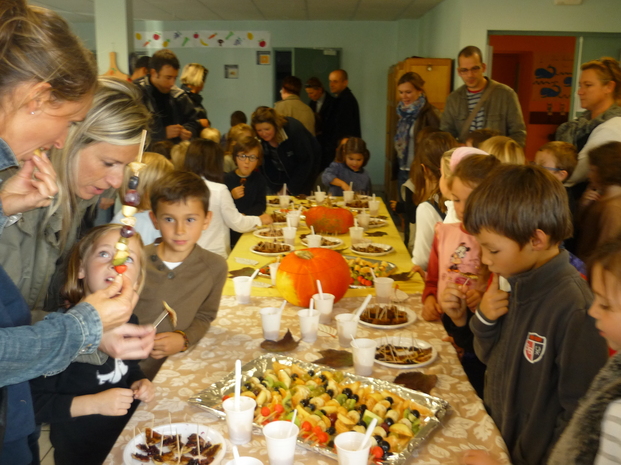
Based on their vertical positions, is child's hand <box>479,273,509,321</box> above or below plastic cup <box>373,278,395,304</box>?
above

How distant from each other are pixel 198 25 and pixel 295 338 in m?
9.64

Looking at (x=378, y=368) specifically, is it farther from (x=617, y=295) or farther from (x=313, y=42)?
(x=313, y=42)

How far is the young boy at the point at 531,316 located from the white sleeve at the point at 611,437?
0.47 m

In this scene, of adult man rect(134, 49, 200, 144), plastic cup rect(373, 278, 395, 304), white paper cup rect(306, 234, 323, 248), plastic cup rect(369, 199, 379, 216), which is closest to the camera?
plastic cup rect(373, 278, 395, 304)

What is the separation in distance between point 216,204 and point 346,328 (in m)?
1.97

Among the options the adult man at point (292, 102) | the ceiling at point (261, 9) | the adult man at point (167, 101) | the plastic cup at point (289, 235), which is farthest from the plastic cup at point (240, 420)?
the ceiling at point (261, 9)

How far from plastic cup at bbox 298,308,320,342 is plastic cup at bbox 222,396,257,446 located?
1.98 ft

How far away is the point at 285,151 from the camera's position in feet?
19.4

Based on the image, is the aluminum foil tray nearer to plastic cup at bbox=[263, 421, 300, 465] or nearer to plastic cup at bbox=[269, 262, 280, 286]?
plastic cup at bbox=[263, 421, 300, 465]

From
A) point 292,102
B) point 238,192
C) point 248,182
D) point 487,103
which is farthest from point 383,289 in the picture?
point 292,102

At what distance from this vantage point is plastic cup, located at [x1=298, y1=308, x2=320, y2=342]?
6.52 feet

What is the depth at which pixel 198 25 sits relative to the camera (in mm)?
10414

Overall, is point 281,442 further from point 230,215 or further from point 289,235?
point 230,215

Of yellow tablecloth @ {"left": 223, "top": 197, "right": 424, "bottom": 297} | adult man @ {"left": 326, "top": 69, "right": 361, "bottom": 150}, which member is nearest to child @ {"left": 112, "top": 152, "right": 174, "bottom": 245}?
yellow tablecloth @ {"left": 223, "top": 197, "right": 424, "bottom": 297}
